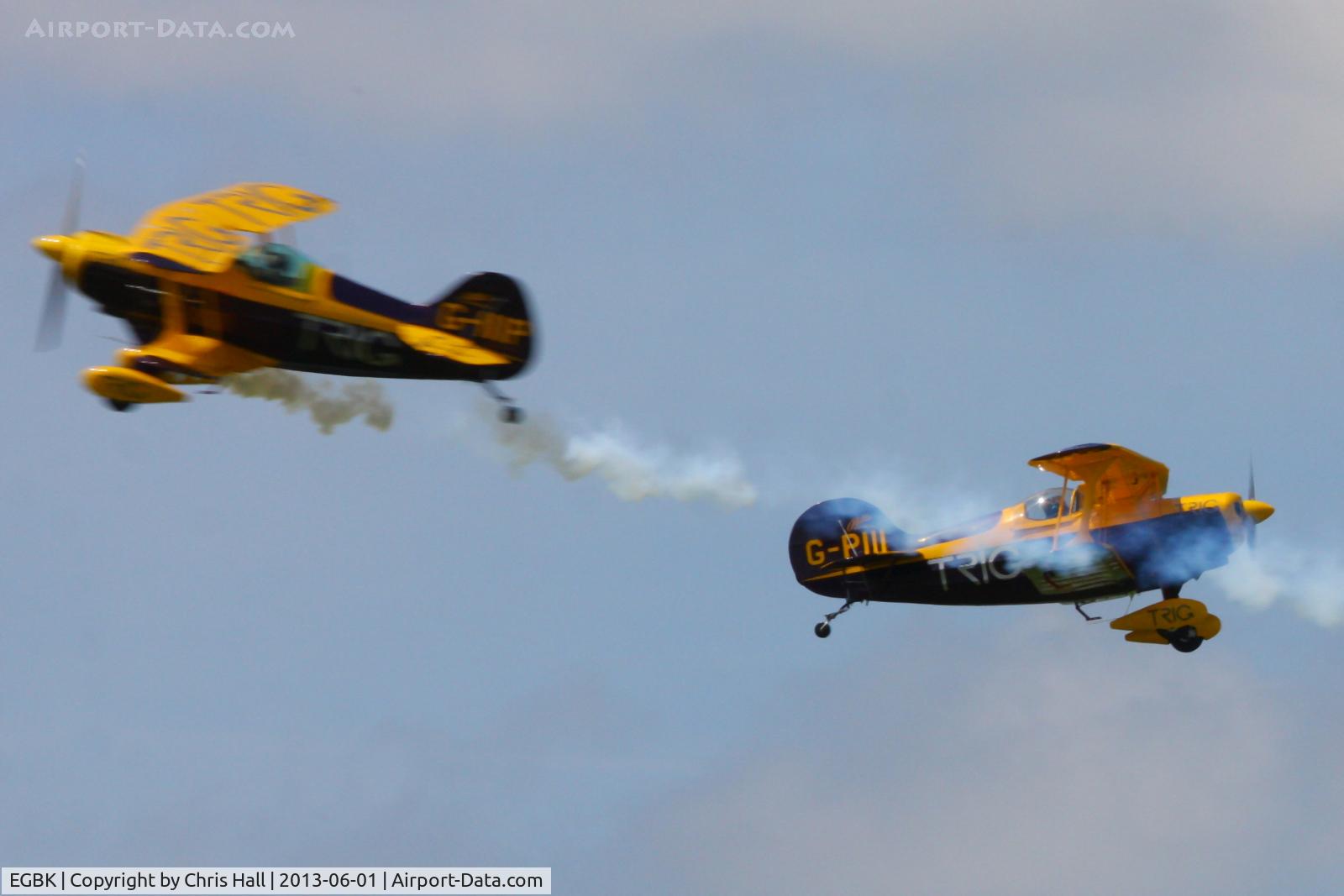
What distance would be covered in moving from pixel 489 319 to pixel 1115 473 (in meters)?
9.00

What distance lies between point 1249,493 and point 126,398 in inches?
626

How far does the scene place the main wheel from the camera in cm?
3322

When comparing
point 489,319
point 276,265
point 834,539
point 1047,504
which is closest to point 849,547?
point 834,539

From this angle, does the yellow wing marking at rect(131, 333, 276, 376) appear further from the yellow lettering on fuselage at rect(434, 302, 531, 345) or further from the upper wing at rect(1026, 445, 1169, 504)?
the upper wing at rect(1026, 445, 1169, 504)

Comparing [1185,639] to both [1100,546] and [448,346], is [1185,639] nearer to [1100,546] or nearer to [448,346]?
[1100,546]

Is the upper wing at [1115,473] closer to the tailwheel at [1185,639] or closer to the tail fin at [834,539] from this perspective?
→ the tailwheel at [1185,639]

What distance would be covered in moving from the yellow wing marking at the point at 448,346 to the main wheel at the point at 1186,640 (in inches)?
399

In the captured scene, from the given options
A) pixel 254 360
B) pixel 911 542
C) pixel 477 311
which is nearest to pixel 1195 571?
pixel 911 542

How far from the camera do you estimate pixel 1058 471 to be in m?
33.1

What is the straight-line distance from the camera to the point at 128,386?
33.0 m

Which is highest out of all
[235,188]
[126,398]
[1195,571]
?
[235,188]

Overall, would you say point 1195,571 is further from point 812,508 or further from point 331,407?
point 331,407

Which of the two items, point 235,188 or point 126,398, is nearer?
point 126,398

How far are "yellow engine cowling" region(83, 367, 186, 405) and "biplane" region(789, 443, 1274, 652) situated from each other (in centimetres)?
1110
